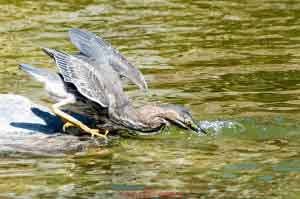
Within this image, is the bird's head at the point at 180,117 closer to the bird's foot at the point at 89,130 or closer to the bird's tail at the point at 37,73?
the bird's foot at the point at 89,130

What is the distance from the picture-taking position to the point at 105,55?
1104 centimetres

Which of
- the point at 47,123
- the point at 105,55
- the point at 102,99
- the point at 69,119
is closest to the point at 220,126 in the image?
the point at 102,99

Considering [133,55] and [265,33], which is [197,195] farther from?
[265,33]

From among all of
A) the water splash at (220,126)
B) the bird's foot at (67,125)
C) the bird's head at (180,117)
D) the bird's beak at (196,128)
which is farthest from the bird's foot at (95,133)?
the water splash at (220,126)

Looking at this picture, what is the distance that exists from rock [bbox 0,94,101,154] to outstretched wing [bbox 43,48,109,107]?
19.0 inches

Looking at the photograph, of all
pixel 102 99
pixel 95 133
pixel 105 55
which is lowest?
Answer: pixel 95 133

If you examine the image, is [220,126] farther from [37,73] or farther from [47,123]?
[37,73]

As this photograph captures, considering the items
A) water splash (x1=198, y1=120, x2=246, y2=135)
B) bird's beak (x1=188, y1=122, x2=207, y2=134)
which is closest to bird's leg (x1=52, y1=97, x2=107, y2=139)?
bird's beak (x1=188, y1=122, x2=207, y2=134)

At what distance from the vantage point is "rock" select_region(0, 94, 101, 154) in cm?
1005

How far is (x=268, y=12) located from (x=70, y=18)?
337 centimetres

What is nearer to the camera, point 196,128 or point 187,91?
point 196,128

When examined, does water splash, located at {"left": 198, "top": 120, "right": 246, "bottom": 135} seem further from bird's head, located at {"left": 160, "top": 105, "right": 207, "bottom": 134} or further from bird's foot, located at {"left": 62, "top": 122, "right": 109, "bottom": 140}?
bird's foot, located at {"left": 62, "top": 122, "right": 109, "bottom": 140}

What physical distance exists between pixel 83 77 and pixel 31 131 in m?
0.78

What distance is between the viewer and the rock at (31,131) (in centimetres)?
1005
